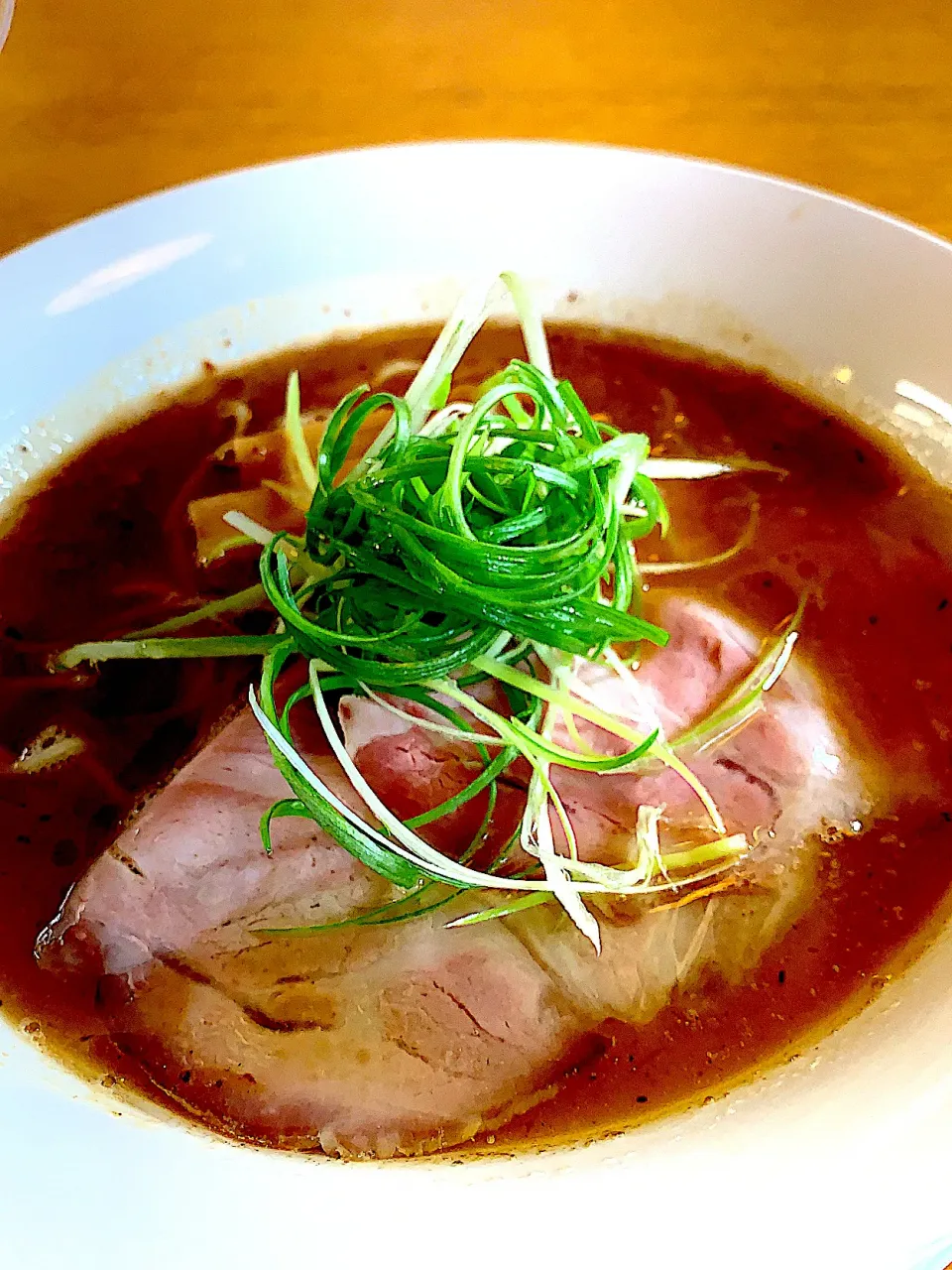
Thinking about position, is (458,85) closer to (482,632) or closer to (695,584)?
(695,584)

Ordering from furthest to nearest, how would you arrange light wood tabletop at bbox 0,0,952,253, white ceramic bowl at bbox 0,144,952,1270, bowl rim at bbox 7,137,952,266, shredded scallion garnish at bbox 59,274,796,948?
light wood tabletop at bbox 0,0,952,253 → bowl rim at bbox 7,137,952,266 → shredded scallion garnish at bbox 59,274,796,948 → white ceramic bowl at bbox 0,144,952,1270

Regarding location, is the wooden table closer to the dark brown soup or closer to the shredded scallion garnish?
the dark brown soup

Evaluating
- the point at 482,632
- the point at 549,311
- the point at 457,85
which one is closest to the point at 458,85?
the point at 457,85

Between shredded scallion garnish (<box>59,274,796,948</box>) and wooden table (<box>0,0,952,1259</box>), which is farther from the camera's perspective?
wooden table (<box>0,0,952,1259</box>)

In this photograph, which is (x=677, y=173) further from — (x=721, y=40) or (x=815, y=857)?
(x=815, y=857)

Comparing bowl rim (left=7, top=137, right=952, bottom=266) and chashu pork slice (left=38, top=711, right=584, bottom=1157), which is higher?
bowl rim (left=7, top=137, right=952, bottom=266)

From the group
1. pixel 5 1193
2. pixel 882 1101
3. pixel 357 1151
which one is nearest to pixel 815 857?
pixel 882 1101

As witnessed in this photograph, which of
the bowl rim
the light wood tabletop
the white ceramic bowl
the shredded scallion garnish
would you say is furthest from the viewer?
the light wood tabletop

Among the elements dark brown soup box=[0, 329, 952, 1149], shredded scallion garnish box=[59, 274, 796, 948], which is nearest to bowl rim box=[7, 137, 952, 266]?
dark brown soup box=[0, 329, 952, 1149]
